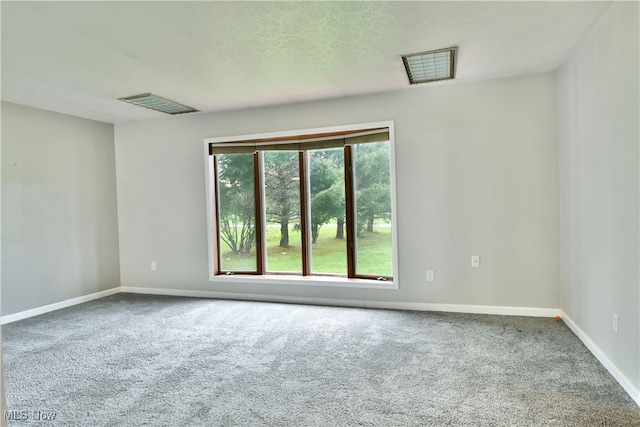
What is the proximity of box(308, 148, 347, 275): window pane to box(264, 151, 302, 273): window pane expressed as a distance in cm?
20

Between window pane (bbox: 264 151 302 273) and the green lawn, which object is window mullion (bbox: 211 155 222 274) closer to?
the green lawn

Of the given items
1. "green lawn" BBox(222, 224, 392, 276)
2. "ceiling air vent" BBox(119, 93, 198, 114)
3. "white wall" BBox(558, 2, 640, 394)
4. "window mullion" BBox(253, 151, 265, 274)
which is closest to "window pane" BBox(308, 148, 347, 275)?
"green lawn" BBox(222, 224, 392, 276)

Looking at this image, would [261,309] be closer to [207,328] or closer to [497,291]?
[207,328]

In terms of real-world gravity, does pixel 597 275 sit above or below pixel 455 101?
below

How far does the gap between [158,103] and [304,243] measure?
2.25 meters

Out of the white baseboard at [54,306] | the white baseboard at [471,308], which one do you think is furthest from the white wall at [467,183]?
the white baseboard at [54,306]

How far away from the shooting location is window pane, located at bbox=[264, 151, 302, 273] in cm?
449

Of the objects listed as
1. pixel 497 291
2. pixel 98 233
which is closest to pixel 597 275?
pixel 497 291

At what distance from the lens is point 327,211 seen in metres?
4.38

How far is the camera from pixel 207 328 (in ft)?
11.4

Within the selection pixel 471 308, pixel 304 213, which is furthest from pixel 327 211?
pixel 471 308

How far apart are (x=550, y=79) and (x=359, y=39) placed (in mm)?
1988

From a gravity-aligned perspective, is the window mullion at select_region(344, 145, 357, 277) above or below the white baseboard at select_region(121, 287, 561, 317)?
above

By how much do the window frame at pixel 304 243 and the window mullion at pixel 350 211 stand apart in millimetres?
11
